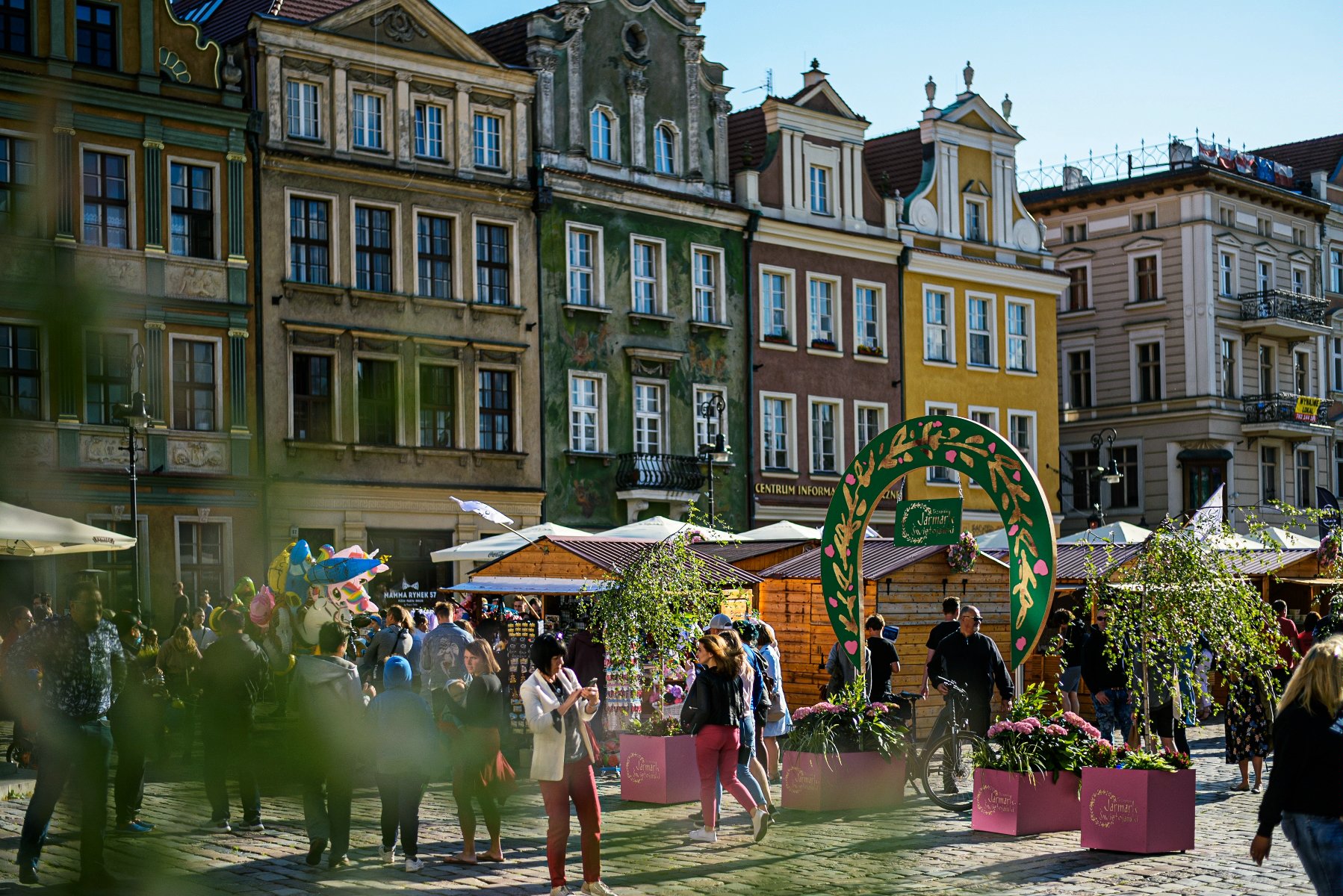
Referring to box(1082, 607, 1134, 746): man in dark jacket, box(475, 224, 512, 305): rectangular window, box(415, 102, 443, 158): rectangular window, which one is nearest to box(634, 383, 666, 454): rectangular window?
box(1082, 607, 1134, 746): man in dark jacket

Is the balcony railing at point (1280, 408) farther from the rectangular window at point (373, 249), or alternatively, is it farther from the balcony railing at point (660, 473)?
the rectangular window at point (373, 249)

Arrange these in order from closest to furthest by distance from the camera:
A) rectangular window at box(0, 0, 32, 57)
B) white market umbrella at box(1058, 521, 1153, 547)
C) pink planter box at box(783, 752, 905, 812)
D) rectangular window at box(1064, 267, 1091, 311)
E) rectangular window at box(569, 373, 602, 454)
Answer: rectangular window at box(0, 0, 32, 57) → pink planter box at box(783, 752, 905, 812) → white market umbrella at box(1058, 521, 1153, 547) → rectangular window at box(569, 373, 602, 454) → rectangular window at box(1064, 267, 1091, 311)

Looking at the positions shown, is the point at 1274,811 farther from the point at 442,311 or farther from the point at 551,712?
the point at 442,311

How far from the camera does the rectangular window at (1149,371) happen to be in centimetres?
4738

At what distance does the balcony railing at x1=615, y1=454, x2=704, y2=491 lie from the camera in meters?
32.9

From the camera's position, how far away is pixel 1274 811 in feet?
24.4

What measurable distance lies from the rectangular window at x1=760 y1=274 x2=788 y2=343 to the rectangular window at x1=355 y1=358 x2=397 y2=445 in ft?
114

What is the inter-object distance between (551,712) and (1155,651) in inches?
206

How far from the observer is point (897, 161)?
4194cm

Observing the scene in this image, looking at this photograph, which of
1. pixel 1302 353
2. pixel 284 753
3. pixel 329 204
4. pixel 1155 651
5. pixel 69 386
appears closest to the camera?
pixel 69 386

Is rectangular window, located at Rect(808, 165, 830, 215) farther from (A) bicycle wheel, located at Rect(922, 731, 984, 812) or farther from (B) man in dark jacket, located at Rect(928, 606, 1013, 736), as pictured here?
(A) bicycle wheel, located at Rect(922, 731, 984, 812)

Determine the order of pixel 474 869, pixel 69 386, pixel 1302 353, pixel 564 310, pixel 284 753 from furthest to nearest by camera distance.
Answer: pixel 1302 353 → pixel 564 310 → pixel 474 869 → pixel 284 753 → pixel 69 386

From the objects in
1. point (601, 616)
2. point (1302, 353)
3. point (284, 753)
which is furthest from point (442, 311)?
point (1302, 353)

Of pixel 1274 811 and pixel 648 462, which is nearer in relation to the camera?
pixel 1274 811
